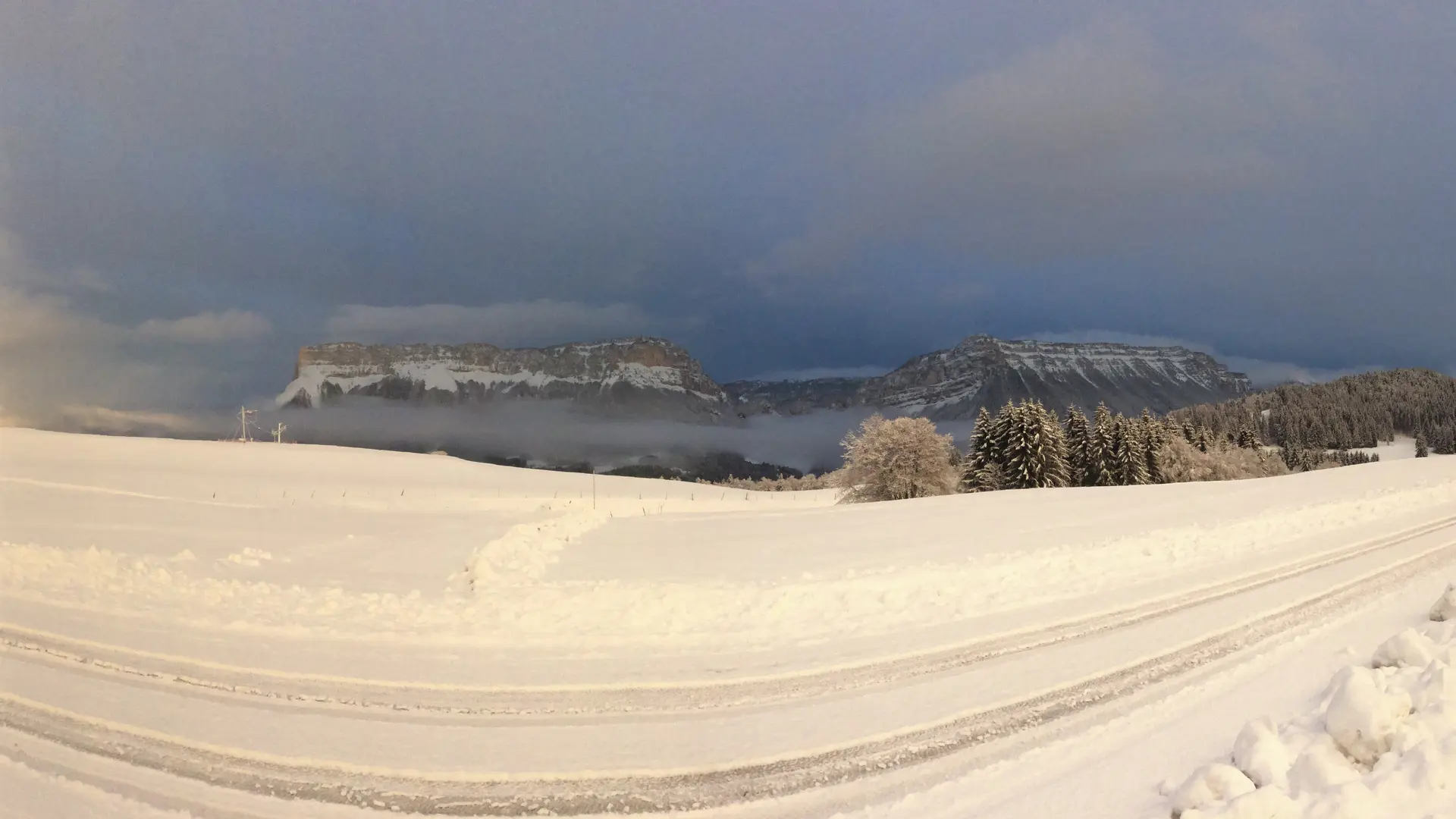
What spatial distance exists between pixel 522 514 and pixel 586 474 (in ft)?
71.2

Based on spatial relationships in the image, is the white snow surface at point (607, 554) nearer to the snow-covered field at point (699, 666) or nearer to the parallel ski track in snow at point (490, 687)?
the snow-covered field at point (699, 666)

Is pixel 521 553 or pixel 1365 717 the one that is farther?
pixel 521 553

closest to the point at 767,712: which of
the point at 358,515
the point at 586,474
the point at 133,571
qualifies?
the point at 133,571

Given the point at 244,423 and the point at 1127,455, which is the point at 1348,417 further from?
the point at 244,423

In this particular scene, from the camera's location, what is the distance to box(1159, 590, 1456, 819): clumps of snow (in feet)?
12.8

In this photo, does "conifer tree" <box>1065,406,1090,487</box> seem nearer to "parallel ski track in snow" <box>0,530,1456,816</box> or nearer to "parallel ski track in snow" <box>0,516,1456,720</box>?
"parallel ski track in snow" <box>0,516,1456,720</box>

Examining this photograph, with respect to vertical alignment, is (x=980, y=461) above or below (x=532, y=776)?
above

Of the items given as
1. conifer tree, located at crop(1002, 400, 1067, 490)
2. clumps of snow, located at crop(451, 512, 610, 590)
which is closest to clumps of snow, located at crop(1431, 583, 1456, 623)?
clumps of snow, located at crop(451, 512, 610, 590)

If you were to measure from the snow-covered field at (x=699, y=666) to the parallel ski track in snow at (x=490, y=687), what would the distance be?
0.04m

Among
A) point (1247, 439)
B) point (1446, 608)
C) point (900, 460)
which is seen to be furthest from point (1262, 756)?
point (1247, 439)

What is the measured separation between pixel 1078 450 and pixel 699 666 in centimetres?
5245

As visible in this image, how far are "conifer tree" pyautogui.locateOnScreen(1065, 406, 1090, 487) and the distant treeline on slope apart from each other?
11223 centimetres

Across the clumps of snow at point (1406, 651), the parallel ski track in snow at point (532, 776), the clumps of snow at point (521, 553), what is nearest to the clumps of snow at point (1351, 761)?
the clumps of snow at point (1406, 651)

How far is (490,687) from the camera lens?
7.26 meters
